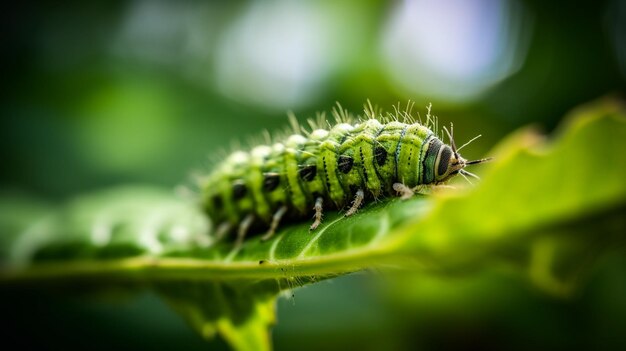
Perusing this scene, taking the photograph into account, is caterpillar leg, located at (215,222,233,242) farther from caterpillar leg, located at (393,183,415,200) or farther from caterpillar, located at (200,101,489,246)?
caterpillar leg, located at (393,183,415,200)

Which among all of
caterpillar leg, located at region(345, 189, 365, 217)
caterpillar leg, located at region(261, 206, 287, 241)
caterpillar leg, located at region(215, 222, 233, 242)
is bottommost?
caterpillar leg, located at region(215, 222, 233, 242)

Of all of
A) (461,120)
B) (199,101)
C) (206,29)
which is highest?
(206,29)

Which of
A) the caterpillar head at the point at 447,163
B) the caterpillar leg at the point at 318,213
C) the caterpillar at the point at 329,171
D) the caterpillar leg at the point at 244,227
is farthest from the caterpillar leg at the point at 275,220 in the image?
the caterpillar head at the point at 447,163

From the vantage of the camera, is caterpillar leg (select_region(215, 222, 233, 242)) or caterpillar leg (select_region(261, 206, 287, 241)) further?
caterpillar leg (select_region(215, 222, 233, 242))

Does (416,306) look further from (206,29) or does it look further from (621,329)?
(206,29)

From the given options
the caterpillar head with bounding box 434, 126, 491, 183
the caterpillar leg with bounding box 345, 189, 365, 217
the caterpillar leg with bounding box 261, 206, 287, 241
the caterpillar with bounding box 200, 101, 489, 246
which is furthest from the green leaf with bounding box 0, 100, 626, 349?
the caterpillar head with bounding box 434, 126, 491, 183

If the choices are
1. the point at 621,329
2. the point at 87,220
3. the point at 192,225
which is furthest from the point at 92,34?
the point at 621,329
